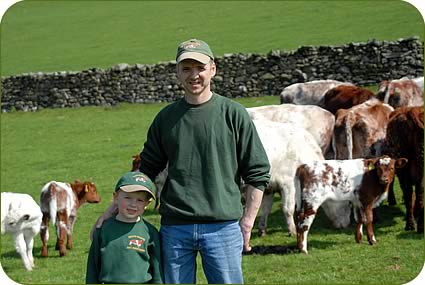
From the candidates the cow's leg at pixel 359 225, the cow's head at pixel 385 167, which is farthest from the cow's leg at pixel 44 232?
the cow's head at pixel 385 167

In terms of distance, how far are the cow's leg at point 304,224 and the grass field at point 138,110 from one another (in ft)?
0.63

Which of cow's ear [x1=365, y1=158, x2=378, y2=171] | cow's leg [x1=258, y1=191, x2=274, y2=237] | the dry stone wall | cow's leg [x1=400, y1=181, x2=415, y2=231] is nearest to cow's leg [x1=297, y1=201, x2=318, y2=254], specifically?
cow's ear [x1=365, y1=158, x2=378, y2=171]

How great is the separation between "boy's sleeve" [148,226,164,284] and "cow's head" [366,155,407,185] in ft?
17.1

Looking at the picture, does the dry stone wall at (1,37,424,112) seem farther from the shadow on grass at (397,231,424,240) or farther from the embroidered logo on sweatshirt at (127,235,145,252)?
the embroidered logo on sweatshirt at (127,235,145,252)

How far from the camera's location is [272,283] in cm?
856

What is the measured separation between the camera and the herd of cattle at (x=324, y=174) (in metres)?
9.88

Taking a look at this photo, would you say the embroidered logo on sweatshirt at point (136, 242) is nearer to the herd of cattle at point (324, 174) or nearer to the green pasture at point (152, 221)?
the green pasture at point (152, 221)

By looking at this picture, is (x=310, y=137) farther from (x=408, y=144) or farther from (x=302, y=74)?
(x=302, y=74)

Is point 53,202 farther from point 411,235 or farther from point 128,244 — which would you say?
point 128,244

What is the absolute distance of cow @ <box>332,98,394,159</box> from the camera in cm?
1187

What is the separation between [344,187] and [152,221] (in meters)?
3.58

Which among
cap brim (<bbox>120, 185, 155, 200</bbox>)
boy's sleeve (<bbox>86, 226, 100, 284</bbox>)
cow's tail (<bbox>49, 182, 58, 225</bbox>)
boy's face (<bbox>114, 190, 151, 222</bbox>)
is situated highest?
cap brim (<bbox>120, 185, 155, 200</bbox>)

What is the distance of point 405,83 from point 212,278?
1007cm

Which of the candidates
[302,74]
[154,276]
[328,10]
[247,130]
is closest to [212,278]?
[154,276]
